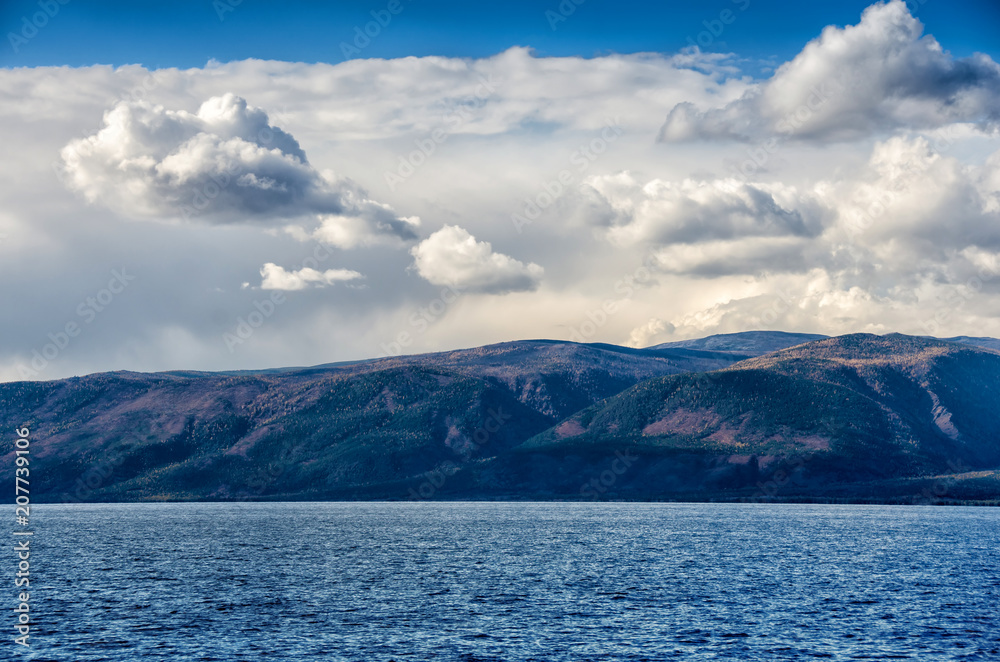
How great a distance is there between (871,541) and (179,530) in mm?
125081

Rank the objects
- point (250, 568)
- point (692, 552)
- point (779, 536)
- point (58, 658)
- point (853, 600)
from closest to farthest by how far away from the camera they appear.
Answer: point (58, 658)
point (853, 600)
point (250, 568)
point (692, 552)
point (779, 536)

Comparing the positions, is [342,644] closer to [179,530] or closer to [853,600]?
[853,600]

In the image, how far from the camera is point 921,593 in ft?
270

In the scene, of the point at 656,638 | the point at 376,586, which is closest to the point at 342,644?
the point at 656,638

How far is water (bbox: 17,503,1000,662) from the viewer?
2256 inches

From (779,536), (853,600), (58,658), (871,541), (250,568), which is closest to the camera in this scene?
(58,658)

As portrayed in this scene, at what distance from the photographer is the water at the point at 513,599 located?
57312 millimetres

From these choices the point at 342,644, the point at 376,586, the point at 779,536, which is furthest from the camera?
the point at 779,536

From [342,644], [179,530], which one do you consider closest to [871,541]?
[342,644]

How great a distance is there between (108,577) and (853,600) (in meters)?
71.6

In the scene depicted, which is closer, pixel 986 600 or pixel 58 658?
pixel 58 658

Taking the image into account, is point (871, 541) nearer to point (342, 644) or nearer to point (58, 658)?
point (342, 644)

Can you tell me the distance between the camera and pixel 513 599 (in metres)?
77.6

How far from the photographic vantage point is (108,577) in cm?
9162
